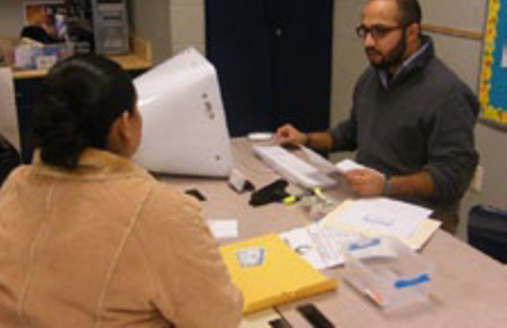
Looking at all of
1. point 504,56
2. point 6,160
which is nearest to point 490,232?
point 504,56

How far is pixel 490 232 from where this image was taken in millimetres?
1858

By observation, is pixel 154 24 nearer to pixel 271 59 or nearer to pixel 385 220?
pixel 271 59

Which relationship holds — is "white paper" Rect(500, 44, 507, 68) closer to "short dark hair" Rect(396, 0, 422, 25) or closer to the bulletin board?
the bulletin board

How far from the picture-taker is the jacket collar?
1000 mm

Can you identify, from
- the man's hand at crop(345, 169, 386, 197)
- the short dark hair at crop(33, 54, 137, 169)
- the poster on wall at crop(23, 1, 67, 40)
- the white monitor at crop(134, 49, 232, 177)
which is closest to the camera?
the short dark hair at crop(33, 54, 137, 169)

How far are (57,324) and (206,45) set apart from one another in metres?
2.51

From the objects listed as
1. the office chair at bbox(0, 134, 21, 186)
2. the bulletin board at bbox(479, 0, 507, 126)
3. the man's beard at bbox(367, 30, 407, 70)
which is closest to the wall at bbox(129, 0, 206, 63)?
the office chair at bbox(0, 134, 21, 186)

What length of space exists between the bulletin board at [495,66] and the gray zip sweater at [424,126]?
2.17ft

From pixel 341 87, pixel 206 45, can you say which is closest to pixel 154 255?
pixel 206 45

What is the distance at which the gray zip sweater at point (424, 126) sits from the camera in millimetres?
1919

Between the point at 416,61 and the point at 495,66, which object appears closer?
the point at 416,61

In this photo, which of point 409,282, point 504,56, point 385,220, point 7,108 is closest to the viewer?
point 409,282

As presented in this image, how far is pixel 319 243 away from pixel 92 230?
2.37ft

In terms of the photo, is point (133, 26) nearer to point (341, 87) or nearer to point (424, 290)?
point (341, 87)
